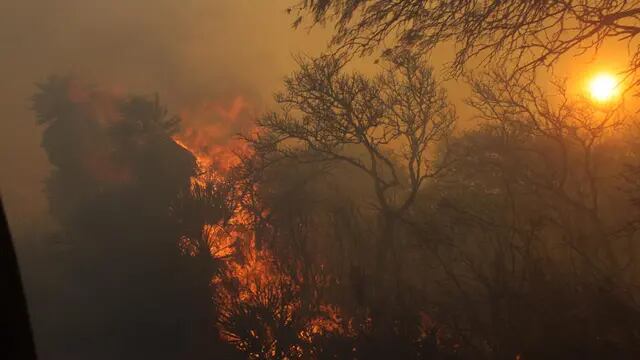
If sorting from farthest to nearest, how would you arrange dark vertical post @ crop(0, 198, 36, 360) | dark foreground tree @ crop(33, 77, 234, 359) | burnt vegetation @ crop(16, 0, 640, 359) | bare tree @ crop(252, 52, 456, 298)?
dark foreground tree @ crop(33, 77, 234, 359) → bare tree @ crop(252, 52, 456, 298) → burnt vegetation @ crop(16, 0, 640, 359) → dark vertical post @ crop(0, 198, 36, 360)

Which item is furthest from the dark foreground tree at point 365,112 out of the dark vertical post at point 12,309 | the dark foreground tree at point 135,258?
the dark vertical post at point 12,309

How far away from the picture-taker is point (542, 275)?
13250 millimetres

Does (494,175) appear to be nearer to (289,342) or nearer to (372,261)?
(372,261)

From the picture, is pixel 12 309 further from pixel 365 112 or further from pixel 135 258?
pixel 135 258

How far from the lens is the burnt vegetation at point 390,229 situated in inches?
436

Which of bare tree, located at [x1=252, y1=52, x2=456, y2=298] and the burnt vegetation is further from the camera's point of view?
bare tree, located at [x1=252, y1=52, x2=456, y2=298]

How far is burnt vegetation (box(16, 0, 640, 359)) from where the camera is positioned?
36.4 ft

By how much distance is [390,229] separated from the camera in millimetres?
17406

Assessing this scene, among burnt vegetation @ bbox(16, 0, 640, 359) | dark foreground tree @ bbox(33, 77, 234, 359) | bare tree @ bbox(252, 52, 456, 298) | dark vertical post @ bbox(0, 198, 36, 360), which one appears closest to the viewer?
dark vertical post @ bbox(0, 198, 36, 360)

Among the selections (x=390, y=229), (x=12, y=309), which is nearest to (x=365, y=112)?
(x=390, y=229)

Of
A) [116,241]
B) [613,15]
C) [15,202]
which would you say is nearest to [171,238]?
[116,241]

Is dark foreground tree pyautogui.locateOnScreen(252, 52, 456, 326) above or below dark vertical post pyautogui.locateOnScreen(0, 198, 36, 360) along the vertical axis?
above

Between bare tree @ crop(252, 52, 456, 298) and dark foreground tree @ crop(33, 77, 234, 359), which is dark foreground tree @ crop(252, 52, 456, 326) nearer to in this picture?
bare tree @ crop(252, 52, 456, 298)

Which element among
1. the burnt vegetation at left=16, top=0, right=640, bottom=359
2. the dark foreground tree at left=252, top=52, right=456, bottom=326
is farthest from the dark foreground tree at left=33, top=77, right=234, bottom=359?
the dark foreground tree at left=252, top=52, right=456, bottom=326
